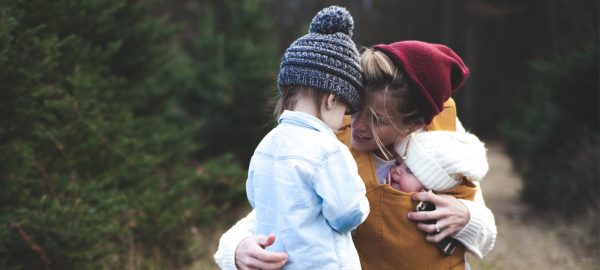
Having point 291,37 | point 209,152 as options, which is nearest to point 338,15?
point 209,152

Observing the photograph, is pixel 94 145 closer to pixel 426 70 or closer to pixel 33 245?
pixel 33 245

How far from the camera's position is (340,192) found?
6.13ft

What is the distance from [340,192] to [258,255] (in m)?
0.35

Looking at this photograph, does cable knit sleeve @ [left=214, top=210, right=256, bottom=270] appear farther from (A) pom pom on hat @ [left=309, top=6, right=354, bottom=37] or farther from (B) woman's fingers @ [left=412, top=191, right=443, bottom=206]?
(A) pom pom on hat @ [left=309, top=6, right=354, bottom=37]

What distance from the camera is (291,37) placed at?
3086cm

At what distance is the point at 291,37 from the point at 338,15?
29201 millimetres

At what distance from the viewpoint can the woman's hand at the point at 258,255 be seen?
1.92 metres

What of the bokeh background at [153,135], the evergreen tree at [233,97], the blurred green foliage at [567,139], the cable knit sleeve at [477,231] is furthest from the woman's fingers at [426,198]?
the evergreen tree at [233,97]

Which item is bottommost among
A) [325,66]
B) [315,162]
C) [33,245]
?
[33,245]

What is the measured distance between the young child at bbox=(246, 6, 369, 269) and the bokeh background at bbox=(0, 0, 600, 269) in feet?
4.40

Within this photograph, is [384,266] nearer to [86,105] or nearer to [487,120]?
[86,105]

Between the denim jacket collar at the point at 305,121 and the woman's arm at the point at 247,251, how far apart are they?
0.38m

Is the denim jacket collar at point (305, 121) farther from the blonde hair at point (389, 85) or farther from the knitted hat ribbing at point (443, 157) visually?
the knitted hat ribbing at point (443, 157)

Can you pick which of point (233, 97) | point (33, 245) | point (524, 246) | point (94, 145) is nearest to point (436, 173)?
point (33, 245)
